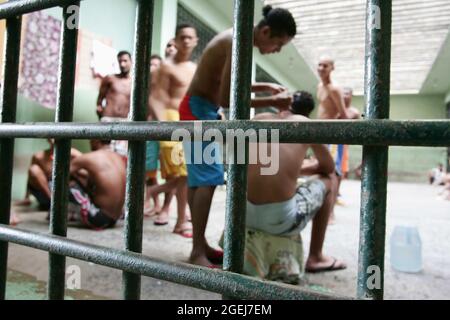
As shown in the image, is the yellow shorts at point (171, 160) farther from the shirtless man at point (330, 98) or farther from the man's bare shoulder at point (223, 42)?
the shirtless man at point (330, 98)

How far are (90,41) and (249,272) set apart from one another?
3152 mm

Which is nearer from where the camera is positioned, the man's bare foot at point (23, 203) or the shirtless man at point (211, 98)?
the shirtless man at point (211, 98)

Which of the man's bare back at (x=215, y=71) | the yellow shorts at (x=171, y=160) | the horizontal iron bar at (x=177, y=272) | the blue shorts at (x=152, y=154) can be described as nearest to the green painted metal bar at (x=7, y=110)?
the horizontal iron bar at (x=177, y=272)

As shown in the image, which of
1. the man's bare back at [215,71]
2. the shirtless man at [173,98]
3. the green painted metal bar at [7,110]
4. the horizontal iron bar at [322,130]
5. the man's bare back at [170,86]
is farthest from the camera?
the man's bare back at [170,86]

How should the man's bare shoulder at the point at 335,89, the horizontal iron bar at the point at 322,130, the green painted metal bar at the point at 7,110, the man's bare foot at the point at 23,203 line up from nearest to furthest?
the horizontal iron bar at the point at 322,130 → the green painted metal bar at the point at 7,110 → the man's bare foot at the point at 23,203 → the man's bare shoulder at the point at 335,89

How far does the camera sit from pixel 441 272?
5.16 ft

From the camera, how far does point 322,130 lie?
37cm

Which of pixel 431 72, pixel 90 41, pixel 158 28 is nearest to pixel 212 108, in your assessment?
pixel 90 41

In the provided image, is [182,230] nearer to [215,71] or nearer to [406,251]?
[215,71]

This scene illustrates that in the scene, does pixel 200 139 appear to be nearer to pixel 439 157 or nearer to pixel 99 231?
pixel 99 231

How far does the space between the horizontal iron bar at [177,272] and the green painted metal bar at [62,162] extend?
0.04m

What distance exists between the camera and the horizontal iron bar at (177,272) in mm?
375

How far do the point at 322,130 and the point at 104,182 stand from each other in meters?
2.10

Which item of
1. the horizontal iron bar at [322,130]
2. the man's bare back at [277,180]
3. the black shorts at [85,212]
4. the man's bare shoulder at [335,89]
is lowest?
the black shorts at [85,212]
